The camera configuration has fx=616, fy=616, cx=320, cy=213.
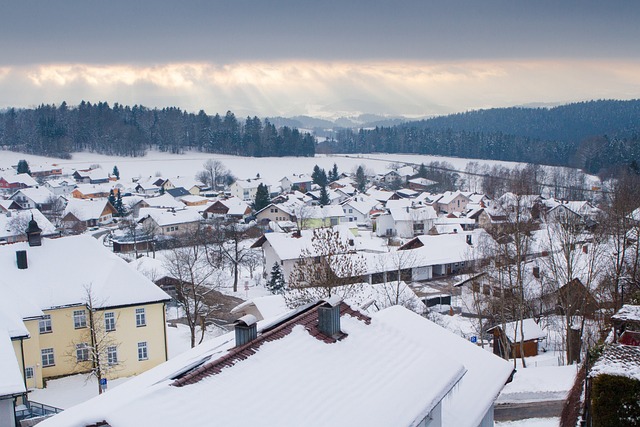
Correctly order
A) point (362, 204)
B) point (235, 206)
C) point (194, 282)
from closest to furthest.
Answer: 1. point (194, 282)
2. point (235, 206)
3. point (362, 204)

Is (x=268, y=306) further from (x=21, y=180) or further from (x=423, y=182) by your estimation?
(x=423, y=182)

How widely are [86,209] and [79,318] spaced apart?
52061 millimetres

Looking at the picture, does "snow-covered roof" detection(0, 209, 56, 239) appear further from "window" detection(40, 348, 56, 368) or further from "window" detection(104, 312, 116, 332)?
"window" detection(104, 312, 116, 332)

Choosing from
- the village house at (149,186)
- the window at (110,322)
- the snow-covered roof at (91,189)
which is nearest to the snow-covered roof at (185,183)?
the village house at (149,186)

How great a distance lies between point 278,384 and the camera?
8766 mm

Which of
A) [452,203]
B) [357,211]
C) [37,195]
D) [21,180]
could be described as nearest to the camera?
[357,211]

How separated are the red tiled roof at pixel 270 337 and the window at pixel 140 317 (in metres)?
13.5

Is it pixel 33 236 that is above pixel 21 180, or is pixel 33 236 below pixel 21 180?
above

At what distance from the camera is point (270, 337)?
10016mm

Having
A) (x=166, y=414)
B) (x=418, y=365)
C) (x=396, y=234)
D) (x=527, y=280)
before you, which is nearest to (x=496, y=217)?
(x=396, y=234)

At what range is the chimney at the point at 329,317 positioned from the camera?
10.5 m

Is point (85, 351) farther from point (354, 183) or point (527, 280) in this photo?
point (354, 183)

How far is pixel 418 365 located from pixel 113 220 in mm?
68490

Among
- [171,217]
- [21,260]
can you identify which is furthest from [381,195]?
[21,260]
